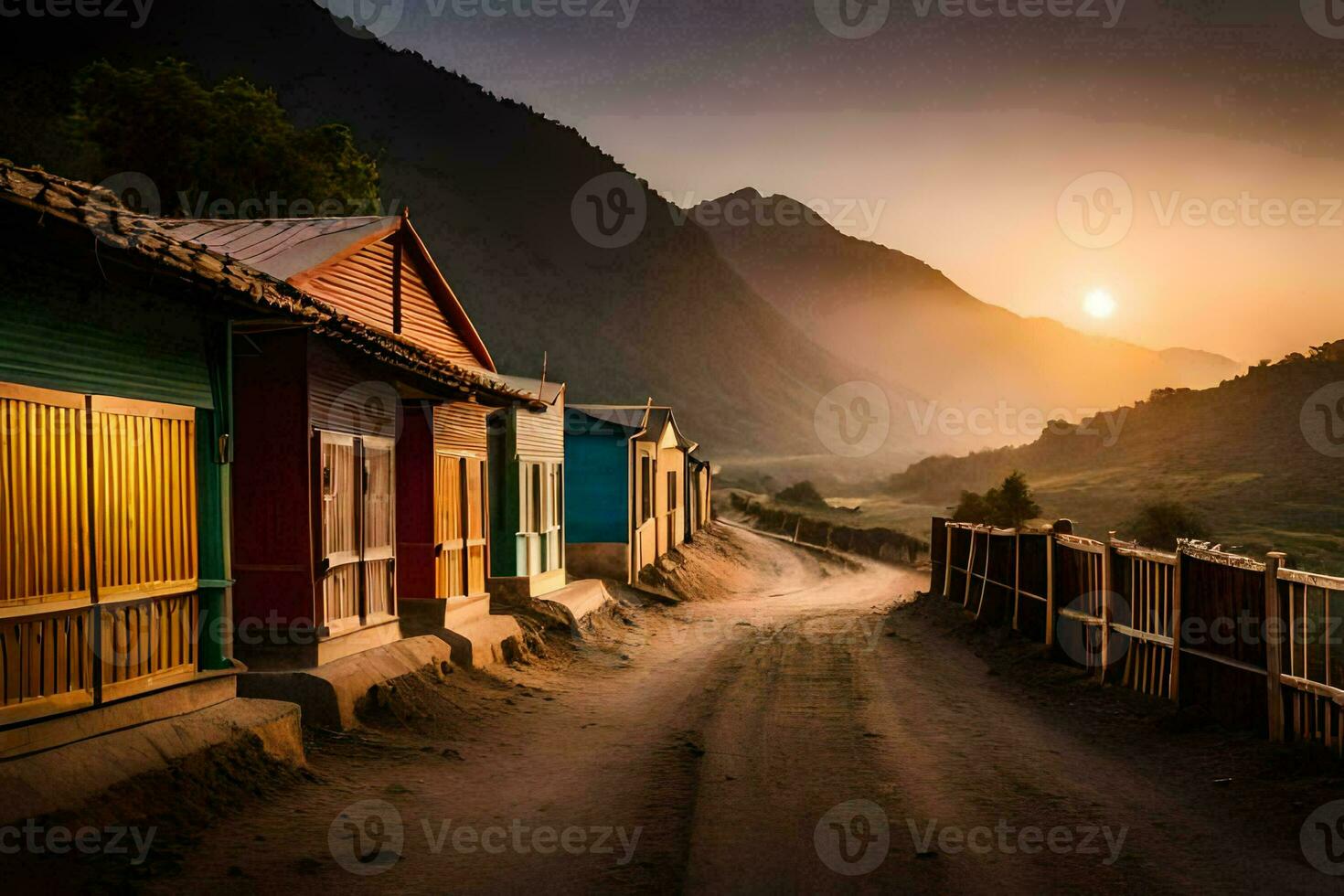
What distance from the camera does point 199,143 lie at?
38750 millimetres

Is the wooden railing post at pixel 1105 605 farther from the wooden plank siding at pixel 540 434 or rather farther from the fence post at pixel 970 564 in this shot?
the wooden plank siding at pixel 540 434

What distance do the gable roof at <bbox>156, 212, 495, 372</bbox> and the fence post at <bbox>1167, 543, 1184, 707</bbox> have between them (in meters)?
11.1

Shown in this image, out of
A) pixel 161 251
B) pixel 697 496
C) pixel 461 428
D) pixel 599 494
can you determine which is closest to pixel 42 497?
pixel 161 251

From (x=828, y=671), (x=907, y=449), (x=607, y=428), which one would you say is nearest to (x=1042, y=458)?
(x=607, y=428)

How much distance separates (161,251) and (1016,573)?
1353cm

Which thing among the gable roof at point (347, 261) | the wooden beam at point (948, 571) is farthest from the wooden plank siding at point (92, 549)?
the wooden beam at point (948, 571)

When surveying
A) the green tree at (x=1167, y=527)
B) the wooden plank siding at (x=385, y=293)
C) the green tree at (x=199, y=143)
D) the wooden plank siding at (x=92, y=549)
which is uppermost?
the green tree at (x=199, y=143)

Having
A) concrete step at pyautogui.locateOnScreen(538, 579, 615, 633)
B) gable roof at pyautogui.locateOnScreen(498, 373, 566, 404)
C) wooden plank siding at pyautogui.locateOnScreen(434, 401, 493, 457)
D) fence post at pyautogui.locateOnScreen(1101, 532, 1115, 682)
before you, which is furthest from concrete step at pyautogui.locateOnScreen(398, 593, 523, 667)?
fence post at pyautogui.locateOnScreen(1101, 532, 1115, 682)

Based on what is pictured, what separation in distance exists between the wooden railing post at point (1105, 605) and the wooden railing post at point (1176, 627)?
1.59 metres

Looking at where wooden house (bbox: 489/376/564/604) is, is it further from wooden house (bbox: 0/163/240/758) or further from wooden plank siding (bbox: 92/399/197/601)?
wooden plank siding (bbox: 92/399/197/601)

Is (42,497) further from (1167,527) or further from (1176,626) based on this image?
(1167,527)

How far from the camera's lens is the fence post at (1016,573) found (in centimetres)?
1623

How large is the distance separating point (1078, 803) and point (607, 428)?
20.1 meters

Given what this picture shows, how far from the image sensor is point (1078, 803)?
782 centimetres
